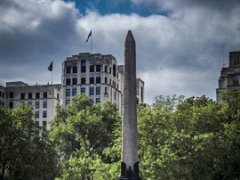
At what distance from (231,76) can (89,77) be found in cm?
2935

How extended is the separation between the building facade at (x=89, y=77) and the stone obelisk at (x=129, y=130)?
72.4 metres

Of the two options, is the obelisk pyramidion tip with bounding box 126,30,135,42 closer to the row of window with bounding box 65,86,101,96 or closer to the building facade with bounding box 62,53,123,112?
the building facade with bounding box 62,53,123,112

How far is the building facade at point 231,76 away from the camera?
8075cm

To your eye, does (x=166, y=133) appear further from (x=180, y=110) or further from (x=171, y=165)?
(x=180, y=110)

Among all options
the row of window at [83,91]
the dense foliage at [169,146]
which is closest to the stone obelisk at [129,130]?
the dense foliage at [169,146]

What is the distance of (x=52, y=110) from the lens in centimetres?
10688

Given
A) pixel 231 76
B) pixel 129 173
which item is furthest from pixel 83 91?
pixel 129 173

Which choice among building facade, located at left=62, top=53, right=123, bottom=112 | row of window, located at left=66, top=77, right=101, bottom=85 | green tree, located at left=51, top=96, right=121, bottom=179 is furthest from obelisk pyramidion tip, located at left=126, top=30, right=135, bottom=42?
row of window, located at left=66, top=77, right=101, bottom=85

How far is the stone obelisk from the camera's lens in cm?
2359

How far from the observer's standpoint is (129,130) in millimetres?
23875

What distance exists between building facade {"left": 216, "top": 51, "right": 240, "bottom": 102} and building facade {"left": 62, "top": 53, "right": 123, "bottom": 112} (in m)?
22.8

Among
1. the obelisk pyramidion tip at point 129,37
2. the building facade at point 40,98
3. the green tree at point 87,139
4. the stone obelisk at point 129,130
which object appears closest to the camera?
the stone obelisk at point 129,130

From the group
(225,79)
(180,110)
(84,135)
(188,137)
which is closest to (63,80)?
(225,79)

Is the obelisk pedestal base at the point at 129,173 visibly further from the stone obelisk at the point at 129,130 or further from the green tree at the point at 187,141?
the green tree at the point at 187,141
